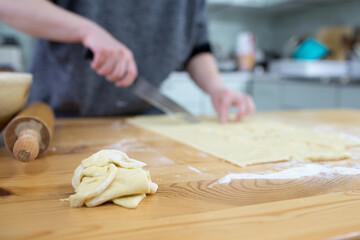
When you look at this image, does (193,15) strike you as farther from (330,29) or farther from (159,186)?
(330,29)

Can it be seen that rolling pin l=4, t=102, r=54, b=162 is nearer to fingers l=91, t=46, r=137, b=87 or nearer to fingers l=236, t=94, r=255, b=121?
fingers l=91, t=46, r=137, b=87

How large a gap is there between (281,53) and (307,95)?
52.1 inches

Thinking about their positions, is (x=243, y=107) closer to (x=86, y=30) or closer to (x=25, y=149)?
(x=86, y=30)

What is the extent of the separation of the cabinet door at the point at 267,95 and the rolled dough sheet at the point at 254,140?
1.74 m

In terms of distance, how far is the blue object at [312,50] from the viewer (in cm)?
262

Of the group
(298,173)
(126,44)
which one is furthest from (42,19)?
(298,173)

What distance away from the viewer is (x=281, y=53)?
139 inches

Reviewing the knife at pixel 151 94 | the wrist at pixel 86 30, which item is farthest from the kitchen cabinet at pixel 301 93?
the wrist at pixel 86 30

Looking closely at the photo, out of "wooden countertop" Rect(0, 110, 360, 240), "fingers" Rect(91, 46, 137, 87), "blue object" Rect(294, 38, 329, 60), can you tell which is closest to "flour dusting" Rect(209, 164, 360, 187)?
"wooden countertop" Rect(0, 110, 360, 240)

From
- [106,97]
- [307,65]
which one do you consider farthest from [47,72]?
[307,65]

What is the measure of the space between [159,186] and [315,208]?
0.19 metres

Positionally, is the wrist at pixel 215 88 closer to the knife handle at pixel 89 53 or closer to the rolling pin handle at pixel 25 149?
the knife handle at pixel 89 53

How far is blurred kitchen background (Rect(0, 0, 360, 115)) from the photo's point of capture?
7.68ft

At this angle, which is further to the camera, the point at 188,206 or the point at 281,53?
the point at 281,53
